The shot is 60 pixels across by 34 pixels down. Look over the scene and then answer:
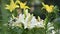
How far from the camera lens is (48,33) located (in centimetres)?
91

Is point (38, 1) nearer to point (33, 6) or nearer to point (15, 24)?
point (33, 6)

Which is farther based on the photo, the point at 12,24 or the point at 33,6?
the point at 33,6

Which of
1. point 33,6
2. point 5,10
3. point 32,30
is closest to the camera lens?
point 32,30

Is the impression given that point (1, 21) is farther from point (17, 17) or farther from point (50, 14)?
point (50, 14)

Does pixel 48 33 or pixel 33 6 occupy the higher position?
pixel 33 6

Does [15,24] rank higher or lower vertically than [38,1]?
lower

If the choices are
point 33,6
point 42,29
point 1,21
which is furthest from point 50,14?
point 33,6

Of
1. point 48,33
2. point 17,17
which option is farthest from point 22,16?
point 48,33

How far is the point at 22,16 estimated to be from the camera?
3.05 feet

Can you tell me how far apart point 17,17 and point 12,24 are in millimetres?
48

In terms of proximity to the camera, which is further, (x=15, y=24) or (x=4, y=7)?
(x=4, y=7)

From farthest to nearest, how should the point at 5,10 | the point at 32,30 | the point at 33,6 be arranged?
the point at 33,6, the point at 5,10, the point at 32,30

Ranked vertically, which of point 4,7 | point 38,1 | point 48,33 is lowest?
point 48,33

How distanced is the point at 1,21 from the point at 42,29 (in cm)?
17
